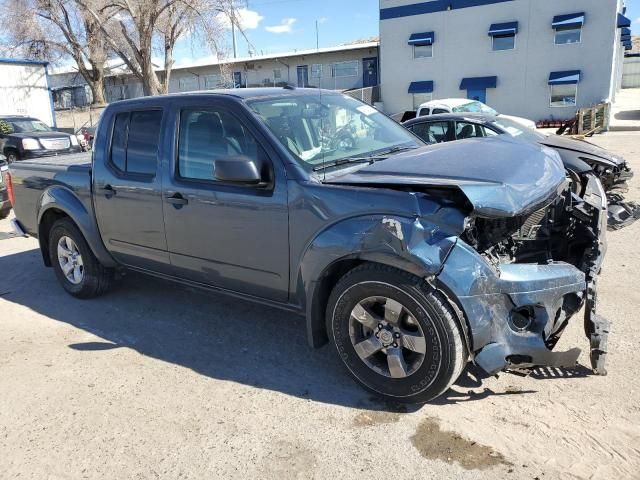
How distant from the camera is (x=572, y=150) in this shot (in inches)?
290

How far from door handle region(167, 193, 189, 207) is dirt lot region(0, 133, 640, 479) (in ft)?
3.67

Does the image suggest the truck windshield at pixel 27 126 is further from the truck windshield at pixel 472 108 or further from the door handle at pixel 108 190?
the door handle at pixel 108 190

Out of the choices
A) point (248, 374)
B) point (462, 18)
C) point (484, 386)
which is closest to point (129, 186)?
point (248, 374)

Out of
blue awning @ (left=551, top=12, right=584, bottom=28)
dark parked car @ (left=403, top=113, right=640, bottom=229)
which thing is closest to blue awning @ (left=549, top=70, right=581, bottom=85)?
blue awning @ (left=551, top=12, right=584, bottom=28)

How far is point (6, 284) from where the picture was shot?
603cm

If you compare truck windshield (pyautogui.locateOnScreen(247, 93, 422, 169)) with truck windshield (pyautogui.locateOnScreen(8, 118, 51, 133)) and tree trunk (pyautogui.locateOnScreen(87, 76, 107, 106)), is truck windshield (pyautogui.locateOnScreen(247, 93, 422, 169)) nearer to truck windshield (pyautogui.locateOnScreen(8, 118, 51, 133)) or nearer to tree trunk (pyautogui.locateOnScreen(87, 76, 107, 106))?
truck windshield (pyautogui.locateOnScreen(8, 118, 51, 133))

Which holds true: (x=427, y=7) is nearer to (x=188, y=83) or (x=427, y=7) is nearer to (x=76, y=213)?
(x=188, y=83)

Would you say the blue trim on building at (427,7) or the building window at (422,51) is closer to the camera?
the blue trim on building at (427,7)

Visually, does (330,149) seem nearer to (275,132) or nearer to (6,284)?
(275,132)

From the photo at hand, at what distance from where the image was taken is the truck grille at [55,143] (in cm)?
1642

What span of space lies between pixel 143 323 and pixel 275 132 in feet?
7.28

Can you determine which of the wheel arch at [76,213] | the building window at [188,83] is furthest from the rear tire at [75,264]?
the building window at [188,83]

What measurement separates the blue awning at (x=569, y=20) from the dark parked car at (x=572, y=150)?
1961 centimetres

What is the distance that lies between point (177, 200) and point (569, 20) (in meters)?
26.8
